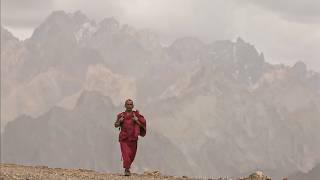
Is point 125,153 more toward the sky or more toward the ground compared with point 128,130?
more toward the ground

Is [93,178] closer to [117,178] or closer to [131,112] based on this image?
[117,178]

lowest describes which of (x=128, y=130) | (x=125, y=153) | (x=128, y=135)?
(x=125, y=153)

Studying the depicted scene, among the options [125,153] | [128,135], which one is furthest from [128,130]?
[125,153]

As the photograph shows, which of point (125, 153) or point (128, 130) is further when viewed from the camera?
point (128, 130)

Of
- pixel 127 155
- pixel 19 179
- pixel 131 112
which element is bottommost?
pixel 19 179

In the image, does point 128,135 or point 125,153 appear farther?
point 128,135

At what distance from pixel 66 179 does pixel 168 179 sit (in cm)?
812

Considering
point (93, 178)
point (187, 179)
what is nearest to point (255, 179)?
point (187, 179)

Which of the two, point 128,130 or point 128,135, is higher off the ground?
point 128,130

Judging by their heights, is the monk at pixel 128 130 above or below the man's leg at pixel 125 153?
above

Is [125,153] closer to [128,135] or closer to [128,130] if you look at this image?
[128,135]

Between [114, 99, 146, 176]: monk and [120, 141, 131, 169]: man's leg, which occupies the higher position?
[114, 99, 146, 176]: monk

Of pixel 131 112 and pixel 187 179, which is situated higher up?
pixel 131 112

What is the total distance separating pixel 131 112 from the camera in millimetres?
29062
